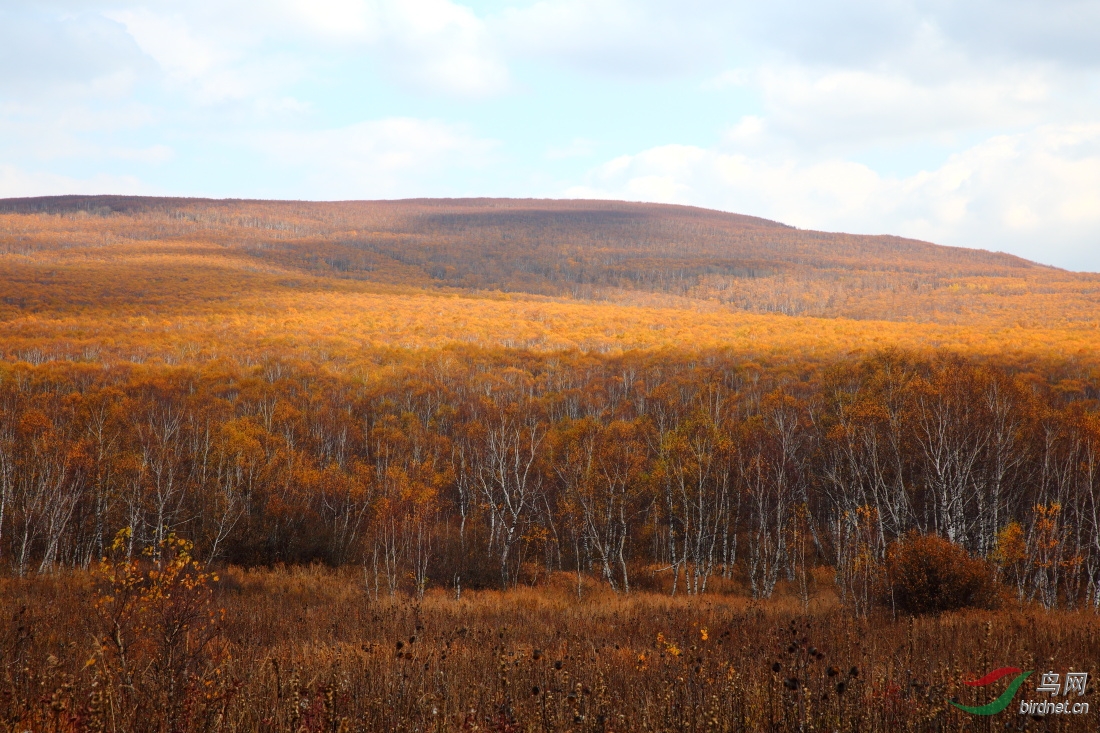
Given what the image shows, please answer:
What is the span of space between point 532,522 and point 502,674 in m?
32.9

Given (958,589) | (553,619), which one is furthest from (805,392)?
(553,619)

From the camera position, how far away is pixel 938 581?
1852 cm

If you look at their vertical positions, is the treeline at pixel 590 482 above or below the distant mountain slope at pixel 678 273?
below

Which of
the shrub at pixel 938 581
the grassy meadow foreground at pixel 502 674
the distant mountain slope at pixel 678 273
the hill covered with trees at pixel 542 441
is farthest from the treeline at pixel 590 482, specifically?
the distant mountain slope at pixel 678 273

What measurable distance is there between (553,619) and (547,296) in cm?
13095

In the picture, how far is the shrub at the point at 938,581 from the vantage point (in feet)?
59.8

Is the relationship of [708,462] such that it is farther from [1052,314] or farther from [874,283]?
[874,283]

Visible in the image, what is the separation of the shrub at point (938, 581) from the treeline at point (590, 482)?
334 cm

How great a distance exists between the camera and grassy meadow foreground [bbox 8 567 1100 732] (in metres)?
5.43

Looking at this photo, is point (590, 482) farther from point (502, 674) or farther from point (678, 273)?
point (678, 273)

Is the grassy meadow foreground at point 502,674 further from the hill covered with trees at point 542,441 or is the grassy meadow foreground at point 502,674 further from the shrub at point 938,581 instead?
the hill covered with trees at point 542,441

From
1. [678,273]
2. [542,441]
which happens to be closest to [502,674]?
[542,441]

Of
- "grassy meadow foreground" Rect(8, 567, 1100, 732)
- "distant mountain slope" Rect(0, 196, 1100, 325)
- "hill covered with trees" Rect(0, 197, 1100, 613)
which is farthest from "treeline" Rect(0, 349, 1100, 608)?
"distant mountain slope" Rect(0, 196, 1100, 325)

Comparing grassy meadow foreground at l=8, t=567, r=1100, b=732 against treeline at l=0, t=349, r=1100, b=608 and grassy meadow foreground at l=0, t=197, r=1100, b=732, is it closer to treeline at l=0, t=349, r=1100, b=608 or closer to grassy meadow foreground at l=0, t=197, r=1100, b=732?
grassy meadow foreground at l=0, t=197, r=1100, b=732
